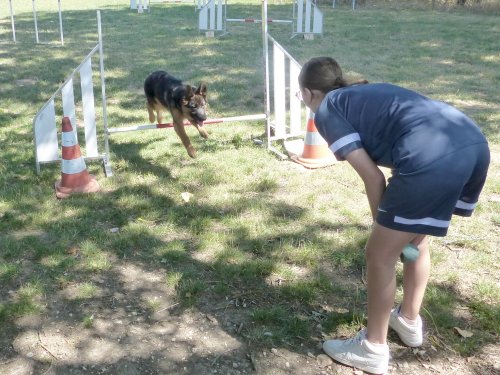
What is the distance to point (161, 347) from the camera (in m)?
3.30

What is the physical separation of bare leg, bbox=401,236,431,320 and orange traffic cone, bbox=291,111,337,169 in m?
3.06

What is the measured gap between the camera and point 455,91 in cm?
944

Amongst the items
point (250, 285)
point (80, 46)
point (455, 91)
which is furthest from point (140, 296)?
point (80, 46)

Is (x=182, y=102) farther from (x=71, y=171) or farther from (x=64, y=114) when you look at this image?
(x=71, y=171)

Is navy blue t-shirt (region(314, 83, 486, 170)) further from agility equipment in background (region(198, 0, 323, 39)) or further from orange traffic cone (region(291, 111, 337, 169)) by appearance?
agility equipment in background (region(198, 0, 323, 39))

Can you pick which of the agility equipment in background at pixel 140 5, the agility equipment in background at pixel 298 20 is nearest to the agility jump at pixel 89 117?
the agility equipment in background at pixel 298 20

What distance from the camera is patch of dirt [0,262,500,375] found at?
314 centimetres

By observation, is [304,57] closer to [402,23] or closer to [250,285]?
[402,23]

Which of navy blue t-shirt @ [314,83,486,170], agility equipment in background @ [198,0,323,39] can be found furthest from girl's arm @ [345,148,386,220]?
agility equipment in background @ [198,0,323,39]

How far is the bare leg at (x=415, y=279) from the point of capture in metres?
3.12

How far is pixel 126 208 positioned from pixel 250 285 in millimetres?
1752

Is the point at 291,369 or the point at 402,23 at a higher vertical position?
the point at 402,23

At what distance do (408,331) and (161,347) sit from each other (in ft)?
4.74

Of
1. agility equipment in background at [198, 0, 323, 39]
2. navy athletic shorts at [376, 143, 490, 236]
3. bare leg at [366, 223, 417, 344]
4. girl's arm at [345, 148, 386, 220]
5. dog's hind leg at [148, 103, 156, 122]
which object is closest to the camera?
navy athletic shorts at [376, 143, 490, 236]
